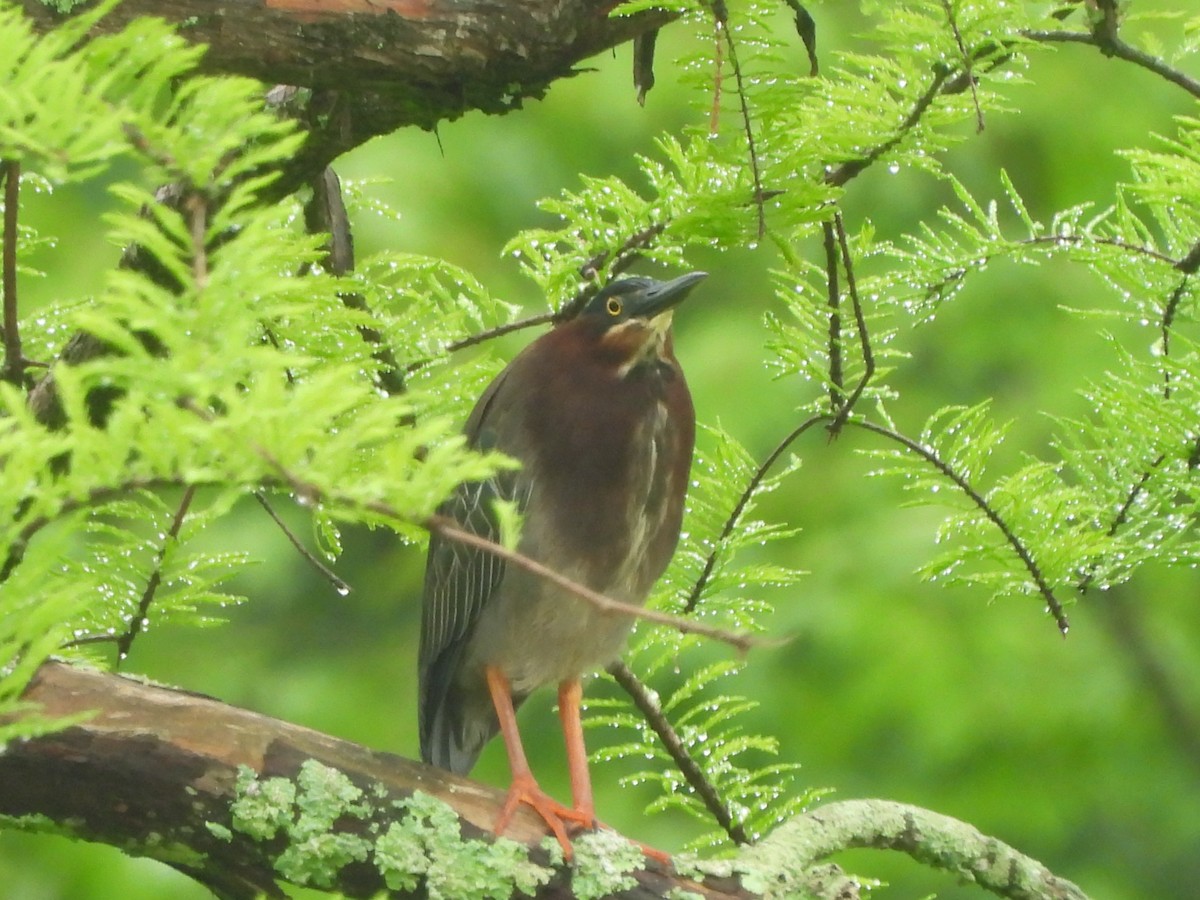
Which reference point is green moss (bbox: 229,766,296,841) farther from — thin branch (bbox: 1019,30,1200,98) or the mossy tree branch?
thin branch (bbox: 1019,30,1200,98)


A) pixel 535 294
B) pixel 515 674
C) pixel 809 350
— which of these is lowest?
pixel 515 674

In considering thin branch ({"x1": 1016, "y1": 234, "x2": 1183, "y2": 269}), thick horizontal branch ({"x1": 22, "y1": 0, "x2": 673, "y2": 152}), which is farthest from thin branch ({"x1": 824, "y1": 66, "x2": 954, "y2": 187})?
thick horizontal branch ({"x1": 22, "y1": 0, "x2": 673, "y2": 152})

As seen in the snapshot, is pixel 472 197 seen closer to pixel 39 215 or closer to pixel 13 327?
pixel 39 215

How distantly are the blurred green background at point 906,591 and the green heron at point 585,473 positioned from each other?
6.19ft

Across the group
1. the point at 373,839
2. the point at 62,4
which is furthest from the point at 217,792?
the point at 62,4

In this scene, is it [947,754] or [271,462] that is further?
[947,754]

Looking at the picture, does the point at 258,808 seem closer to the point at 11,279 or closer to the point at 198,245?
the point at 11,279

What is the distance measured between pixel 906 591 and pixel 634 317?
279 centimetres

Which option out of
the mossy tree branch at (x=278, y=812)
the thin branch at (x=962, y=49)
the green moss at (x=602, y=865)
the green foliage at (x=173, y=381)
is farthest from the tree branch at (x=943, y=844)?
the green foliage at (x=173, y=381)

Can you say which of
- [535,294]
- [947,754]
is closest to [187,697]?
[947,754]

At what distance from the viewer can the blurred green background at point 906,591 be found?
487 cm

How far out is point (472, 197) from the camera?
19.3ft

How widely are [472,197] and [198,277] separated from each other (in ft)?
16.7

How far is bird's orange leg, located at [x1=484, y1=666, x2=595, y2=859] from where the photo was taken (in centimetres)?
188
